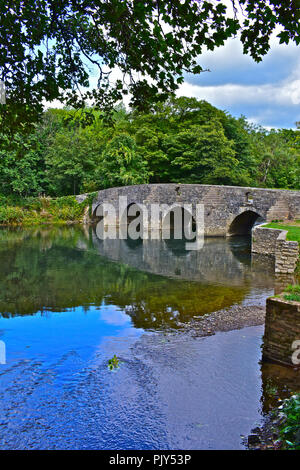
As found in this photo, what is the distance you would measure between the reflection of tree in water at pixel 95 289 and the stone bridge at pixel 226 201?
867 cm

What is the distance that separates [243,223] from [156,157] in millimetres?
9665

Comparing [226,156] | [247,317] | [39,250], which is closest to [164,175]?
[226,156]

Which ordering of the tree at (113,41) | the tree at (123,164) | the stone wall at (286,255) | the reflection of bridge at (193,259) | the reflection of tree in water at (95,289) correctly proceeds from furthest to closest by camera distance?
the tree at (123,164), the reflection of bridge at (193,259), the stone wall at (286,255), the reflection of tree in water at (95,289), the tree at (113,41)

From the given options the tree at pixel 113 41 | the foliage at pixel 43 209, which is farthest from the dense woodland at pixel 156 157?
the tree at pixel 113 41

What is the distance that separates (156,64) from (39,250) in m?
15.7

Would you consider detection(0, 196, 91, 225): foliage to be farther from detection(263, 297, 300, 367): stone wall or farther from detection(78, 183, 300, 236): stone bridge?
detection(263, 297, 300, 367): stone wall

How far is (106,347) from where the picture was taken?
769 cm

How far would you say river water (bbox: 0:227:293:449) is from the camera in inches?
197

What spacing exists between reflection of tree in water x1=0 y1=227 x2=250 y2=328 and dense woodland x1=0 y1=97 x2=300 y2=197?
1276 cm

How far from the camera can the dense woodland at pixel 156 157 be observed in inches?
1136

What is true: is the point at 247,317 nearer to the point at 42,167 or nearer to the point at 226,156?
the point at 226,156

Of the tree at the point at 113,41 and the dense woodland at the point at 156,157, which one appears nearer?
the tree at the point at 113,41

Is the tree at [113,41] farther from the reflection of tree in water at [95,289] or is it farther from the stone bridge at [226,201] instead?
the stone bridge at [226,201]

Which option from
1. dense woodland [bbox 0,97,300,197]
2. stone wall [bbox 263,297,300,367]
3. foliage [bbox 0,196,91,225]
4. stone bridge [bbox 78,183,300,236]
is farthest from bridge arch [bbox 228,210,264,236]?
stone wall [bbox 263,297,300,367]
